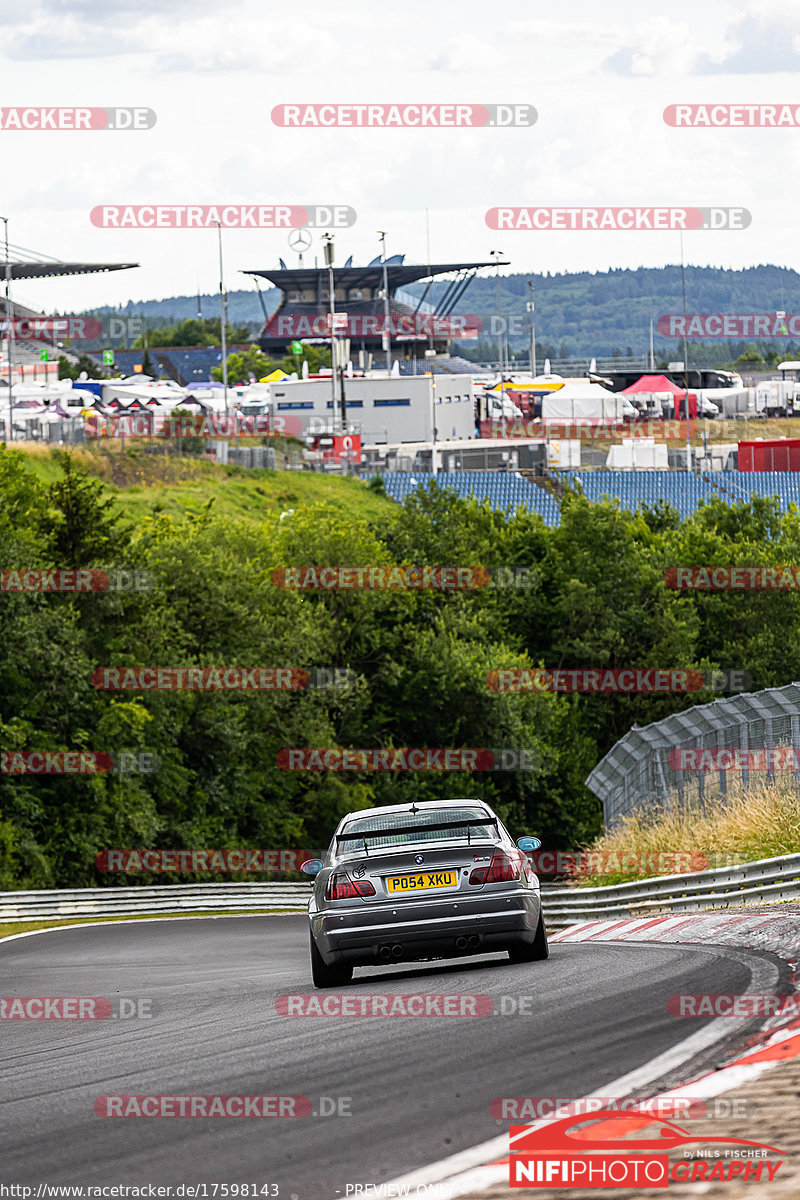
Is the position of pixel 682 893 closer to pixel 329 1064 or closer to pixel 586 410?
pixel 329 1064

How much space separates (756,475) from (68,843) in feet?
165

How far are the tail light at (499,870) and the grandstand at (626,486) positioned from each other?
58425 mm

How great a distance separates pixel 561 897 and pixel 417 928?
28.0 ft

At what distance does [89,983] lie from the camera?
12414 millimetres

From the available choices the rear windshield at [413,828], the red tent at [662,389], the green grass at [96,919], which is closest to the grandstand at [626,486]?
the red tent at [662,389]

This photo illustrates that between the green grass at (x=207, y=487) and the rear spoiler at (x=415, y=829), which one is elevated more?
the green grass at (x=207, y=487)

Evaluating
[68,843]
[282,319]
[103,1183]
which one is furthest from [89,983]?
[282,319]

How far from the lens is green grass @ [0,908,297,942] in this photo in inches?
895

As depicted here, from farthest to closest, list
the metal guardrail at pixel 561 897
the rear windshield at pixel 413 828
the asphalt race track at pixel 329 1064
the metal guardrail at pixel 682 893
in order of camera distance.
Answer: the metal guardrail at pixel 561 897
the metal guardrail at pixel 682 893
the rear windshield at pixel 413 828
the asphalt race track at pixel 329 1064

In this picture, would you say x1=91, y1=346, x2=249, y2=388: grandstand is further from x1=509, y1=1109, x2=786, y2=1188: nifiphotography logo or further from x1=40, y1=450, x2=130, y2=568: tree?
x1=509, y1=1109, x2=786, y2=1188: nifiphotography logo

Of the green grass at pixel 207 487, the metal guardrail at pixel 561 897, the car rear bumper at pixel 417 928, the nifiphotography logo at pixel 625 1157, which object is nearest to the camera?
the nifiphotography logo at pixel 625 1157

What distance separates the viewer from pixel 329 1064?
22.2ft

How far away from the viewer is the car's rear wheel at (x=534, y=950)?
33.9 feet

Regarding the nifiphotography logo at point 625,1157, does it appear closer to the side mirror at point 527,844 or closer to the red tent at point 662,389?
the side mirror at point 527,844
